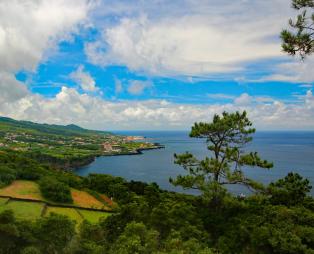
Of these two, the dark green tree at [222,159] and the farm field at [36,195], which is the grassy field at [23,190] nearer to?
the farm field at [36,195]

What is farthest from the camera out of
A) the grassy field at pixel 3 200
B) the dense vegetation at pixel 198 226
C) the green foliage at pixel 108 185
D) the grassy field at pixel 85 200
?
the green foliage at pixel 108 185

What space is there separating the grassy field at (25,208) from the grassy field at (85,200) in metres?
4.76

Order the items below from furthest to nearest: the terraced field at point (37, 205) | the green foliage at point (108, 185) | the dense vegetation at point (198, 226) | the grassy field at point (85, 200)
Answer: the green foliage at point (108, 185) → the grassy field at point (85, 200) → the terraced field at point (37, 205) → the dense vegetation at point (198, 226)

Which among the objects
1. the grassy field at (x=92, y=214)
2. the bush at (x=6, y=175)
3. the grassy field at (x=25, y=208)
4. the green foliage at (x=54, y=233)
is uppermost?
the green foliage at (x=54, y=233)

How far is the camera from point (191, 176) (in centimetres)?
1678

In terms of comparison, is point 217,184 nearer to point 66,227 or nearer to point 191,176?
point 191,176

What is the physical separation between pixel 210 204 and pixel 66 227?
743 centimetres

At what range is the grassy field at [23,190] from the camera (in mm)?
34906

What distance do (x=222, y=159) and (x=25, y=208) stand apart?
22.1m

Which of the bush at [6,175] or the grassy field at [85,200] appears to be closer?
the grassy field at [85,200]

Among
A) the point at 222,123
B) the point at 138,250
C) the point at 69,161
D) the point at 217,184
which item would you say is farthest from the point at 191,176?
the point at 69,161

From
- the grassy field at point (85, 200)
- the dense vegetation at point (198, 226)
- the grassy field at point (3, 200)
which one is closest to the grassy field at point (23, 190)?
the grassy field at point (3, 200)

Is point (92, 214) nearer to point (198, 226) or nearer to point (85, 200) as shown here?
point (85, 200)

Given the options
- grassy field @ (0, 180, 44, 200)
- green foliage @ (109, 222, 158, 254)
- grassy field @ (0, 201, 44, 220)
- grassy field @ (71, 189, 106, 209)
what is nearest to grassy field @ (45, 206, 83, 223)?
grassy field @ (0, 201, 44, 220)
